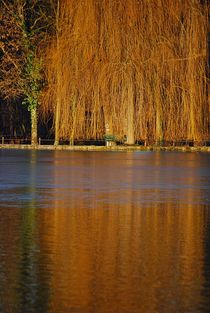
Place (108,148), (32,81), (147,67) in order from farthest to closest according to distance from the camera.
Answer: (32,81) → (108,148) → (147,67)

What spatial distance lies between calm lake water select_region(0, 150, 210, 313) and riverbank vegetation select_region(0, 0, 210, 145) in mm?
23920

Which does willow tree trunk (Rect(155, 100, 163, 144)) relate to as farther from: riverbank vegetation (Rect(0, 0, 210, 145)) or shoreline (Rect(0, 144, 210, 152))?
shoreline (Rect(0, 144, 210, 152))

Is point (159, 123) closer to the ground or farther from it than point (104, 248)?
farther from it

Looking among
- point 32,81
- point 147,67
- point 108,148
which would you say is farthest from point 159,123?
point 32,81

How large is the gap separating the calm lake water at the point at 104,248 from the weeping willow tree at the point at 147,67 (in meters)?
23.9

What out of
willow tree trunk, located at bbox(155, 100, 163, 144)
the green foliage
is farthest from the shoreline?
the green foliage

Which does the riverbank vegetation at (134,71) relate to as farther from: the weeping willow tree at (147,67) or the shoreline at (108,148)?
the shoreline at (108,148)

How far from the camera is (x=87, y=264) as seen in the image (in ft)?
31.8

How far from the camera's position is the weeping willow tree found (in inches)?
1794

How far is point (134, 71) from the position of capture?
152ft

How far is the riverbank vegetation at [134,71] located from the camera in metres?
45.6

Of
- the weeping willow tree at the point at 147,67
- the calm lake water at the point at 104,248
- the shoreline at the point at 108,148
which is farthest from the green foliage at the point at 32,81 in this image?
the calm lake water at the point at 104,248

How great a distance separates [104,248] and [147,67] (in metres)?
35.7

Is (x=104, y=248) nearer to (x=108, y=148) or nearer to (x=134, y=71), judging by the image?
(x=134, y=71)
